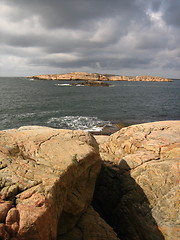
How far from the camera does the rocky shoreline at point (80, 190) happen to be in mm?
4863

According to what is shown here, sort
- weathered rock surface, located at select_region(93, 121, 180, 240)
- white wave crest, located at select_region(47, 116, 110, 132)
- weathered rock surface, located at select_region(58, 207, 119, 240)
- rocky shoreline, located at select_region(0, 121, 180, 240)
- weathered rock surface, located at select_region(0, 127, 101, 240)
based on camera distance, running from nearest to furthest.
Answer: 1. weathered rock surface, located at select_region(0, 127, 101, 240)
2. rocky shoreline, located at select_region(0, 121, 180, 240)
3. weathered rock surface, located at select_region(58, 207, 119, 240)
4. weathered rock surface, located at select_region(93, 121, 180, 240)
5. white wave crest, located at select_region(47, 116, 110, 132)

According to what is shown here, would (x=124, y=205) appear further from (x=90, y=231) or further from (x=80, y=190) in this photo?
(x=80, y=190)

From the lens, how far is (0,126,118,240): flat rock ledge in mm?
4586

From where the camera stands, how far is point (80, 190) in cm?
741

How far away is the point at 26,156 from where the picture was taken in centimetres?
664

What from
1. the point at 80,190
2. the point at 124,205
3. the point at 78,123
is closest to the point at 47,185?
the point at 80,190

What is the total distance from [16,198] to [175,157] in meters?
8.64

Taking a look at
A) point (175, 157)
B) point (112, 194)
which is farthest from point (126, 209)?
point (175, 157)

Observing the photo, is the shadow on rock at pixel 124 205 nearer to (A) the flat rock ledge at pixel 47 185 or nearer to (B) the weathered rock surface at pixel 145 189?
(B) the weathered rock surface at pixel 145 189

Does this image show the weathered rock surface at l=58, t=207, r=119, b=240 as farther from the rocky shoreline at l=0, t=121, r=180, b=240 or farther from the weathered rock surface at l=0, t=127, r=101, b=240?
the weathered rock surface at l=0, t=127, r=101, b=240

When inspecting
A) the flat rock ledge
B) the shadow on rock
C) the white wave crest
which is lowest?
the white wave crest

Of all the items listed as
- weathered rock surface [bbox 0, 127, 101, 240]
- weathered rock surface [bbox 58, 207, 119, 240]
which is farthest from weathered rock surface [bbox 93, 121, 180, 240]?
weathered rock surface [bbox 0, 127, 101, 240]

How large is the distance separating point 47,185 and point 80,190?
2438 millimetres

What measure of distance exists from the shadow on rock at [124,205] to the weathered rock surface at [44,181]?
172cm
